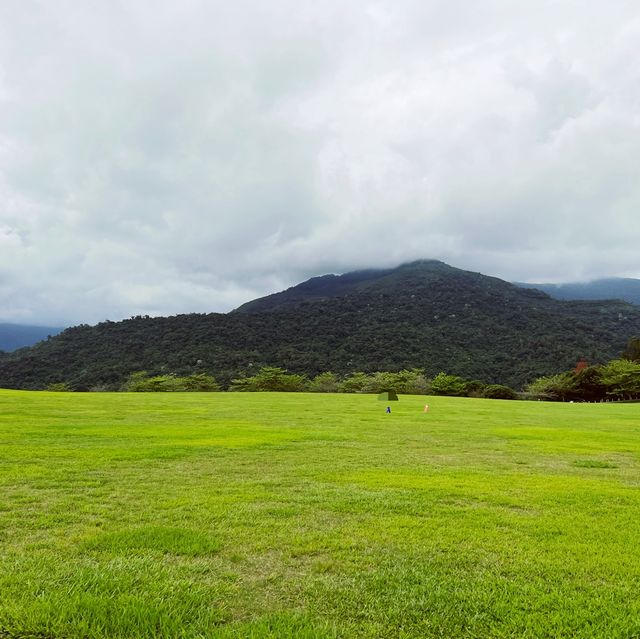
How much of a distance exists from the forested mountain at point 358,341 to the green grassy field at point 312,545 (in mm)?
80434

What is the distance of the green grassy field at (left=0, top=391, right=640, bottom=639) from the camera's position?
4129 mm

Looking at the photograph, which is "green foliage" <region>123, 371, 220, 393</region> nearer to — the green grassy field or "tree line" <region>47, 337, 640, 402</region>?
"tree line" <region>47, 337, 640, 402</region>

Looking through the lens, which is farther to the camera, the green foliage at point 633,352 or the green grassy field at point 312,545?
the green foliage at point 633,352

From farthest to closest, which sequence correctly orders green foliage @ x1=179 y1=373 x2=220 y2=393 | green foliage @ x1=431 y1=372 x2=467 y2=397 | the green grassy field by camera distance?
green foliage @ x1=179 y1=373 x2=220 y2=393 → green foliage @ x1=431 y1=372 x2=467 y2=397 → the green grassy field

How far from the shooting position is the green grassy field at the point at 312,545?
163 inches

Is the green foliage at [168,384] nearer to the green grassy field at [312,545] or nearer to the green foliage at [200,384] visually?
the green foliage at [200,384]

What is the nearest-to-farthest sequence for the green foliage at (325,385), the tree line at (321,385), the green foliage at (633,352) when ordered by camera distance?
the tree line at (321,385), the green foliage at (633,352), the green foliage at (325,385)

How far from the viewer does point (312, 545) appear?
231 inches

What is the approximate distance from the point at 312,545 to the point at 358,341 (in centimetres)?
11261

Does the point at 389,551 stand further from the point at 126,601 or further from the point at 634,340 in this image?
the point at 634,340

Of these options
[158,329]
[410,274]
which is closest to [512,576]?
[158,329]

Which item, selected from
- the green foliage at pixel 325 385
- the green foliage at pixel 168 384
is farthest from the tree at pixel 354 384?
the green foliage at pixel 168 384

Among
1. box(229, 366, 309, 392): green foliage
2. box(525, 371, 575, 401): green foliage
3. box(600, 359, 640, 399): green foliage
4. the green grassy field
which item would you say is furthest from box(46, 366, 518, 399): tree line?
the green grassy field

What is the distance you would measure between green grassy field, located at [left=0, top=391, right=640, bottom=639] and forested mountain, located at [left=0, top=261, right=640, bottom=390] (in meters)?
80.4
